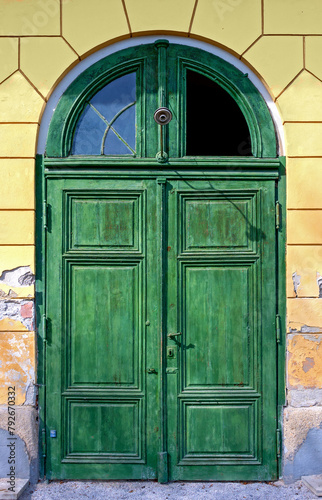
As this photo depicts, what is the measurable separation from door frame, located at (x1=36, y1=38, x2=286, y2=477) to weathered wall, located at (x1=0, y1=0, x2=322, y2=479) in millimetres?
74

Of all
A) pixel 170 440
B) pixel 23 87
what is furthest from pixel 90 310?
pixel 23 87

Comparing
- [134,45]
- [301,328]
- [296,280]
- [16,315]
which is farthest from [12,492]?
[134,45]

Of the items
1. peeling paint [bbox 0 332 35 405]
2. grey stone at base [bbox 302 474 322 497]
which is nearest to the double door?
peeling paint [bbox 0 332 35 405]

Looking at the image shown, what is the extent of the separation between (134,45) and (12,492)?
3.90 metres

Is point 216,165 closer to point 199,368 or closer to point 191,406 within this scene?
point 199,368

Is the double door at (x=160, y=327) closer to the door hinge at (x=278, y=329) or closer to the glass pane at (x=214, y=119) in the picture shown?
the door hinge at (x=278, y=329)

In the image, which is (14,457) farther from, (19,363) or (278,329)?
(278,329)

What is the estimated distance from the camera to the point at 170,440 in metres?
3.97

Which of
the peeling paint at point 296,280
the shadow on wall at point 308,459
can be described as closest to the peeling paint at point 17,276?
the peeling paint at point 296,280

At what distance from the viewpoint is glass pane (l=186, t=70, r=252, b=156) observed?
13.5 ft

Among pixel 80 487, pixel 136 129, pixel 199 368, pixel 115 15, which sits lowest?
pixel 80 487

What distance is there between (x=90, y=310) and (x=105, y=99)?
1.89 m

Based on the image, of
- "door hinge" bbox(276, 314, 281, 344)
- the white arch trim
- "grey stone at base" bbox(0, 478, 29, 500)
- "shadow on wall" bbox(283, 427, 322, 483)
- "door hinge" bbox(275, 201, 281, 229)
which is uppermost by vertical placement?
the white arch trim

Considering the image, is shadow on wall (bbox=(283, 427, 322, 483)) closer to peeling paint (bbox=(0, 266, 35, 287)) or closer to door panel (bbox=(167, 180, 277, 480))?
door panel (bbox=(167, 180, 277, 480))
